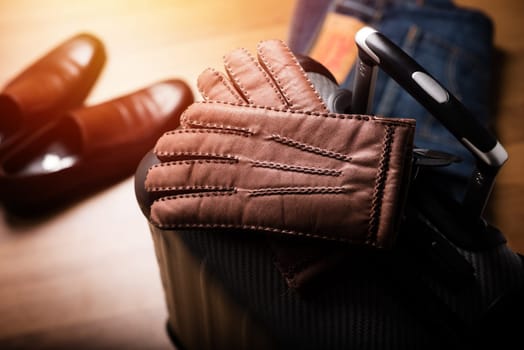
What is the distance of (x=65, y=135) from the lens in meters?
1.13

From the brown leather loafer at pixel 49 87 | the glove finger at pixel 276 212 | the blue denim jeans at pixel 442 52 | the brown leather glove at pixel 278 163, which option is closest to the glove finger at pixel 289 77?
the brown leather glove at pixel 278 163

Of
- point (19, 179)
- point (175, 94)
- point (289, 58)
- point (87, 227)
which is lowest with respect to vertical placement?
point (87, 227)

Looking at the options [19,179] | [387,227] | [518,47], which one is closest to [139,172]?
[387,227]

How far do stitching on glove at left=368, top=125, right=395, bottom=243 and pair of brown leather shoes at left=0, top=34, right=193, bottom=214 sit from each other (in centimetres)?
70

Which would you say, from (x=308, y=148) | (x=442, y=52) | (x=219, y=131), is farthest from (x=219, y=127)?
(x=442, y=52)

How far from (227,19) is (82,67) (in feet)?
1.31

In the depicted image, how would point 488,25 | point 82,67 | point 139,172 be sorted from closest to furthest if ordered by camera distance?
point 139,172
point 488,25
point 82,67

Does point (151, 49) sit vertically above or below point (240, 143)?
below

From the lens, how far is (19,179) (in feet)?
3.43

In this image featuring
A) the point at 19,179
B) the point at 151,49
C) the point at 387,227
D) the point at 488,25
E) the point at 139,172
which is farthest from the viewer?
the point at 151,49

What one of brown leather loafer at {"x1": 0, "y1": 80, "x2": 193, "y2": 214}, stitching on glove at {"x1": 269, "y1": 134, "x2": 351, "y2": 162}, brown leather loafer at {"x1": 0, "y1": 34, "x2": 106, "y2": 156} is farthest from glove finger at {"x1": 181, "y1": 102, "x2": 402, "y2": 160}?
brown leather loafer at {"x1": 0, "y1": 34, "x2": 106, "y2": 156}

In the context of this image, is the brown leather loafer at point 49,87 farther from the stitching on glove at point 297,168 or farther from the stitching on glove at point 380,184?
the stitching on glove at point 380,184

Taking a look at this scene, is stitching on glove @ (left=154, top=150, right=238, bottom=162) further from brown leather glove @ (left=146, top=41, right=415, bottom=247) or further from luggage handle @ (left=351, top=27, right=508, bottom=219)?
luggage handle @ (left=351, top=27, right=508, bottom=219)

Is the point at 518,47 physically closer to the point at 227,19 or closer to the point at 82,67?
the point at 227,19
